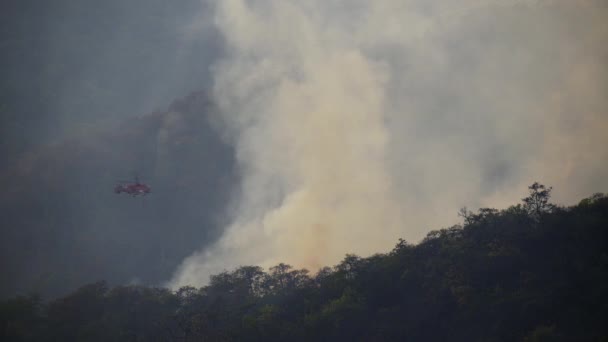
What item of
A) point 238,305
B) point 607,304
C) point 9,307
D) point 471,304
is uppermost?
point 9,307

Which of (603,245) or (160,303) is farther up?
(160,303)

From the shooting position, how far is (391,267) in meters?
103

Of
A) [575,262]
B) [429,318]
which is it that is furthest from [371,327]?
[575,262]

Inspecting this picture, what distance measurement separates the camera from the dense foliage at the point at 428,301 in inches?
3142

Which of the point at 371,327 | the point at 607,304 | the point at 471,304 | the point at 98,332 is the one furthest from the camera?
the point at 98,332

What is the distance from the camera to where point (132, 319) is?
356 feet

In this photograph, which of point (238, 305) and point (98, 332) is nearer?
point (98, 332)

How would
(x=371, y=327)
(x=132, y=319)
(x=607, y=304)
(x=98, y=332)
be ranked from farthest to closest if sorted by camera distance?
(x=132, y=319), (x=98, y=332), (x=371, y=327), (x=607, y=304)

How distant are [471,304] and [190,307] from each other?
5685 centimetres

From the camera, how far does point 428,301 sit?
9131cm

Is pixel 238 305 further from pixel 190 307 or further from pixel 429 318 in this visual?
pixel 429 318

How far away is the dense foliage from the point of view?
7981 cm

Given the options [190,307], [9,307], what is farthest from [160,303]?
[9,307]

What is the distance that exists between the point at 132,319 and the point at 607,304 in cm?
8237
